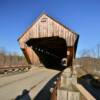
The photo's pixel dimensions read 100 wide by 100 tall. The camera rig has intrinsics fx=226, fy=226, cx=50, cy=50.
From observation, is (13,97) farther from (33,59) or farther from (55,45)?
(55,45)

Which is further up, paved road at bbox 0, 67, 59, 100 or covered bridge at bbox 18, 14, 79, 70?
covered bridge at bbox 18, 14, 79, 70

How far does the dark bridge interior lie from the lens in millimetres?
24653

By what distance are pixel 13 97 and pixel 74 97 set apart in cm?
436

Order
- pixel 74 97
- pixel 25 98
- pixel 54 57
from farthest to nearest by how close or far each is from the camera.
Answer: pixel 54 57 < pixel 25 98 < pixel 74 97

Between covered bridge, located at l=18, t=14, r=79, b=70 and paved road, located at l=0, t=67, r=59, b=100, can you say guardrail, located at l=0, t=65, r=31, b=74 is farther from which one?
paved road, located at l=0, t=67, r=59, b=100

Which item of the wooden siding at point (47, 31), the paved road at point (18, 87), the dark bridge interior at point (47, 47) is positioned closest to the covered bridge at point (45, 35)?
the wooden siding at point (47, 31)

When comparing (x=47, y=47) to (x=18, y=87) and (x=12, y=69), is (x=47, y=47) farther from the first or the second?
(x=18, y=87)

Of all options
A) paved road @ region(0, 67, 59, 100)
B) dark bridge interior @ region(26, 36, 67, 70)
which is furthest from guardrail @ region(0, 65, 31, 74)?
paved road @ region(0, 67, 59, 100)

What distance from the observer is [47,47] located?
102 ft

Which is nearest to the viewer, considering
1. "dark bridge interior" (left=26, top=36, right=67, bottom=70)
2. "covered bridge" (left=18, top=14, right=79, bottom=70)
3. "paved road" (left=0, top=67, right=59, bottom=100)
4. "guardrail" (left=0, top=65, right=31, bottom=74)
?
"paved road" (left=0, top=67, right=59, bottom=100)

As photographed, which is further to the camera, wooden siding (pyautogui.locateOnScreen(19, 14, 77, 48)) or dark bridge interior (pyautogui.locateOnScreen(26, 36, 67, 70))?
dark bridge interior (pyautogui.locateOnScreen(26, 36, 67, 70))

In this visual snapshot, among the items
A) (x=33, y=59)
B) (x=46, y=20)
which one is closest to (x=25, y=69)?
(x=33, y=59)

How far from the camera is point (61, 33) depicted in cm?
2131

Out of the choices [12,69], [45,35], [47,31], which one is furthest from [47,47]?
[12,69]
